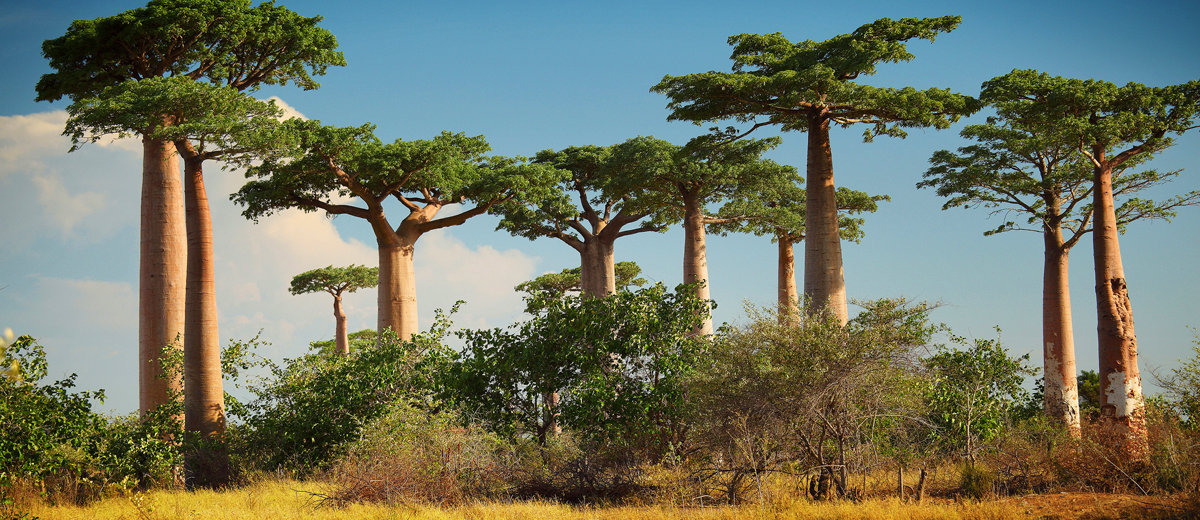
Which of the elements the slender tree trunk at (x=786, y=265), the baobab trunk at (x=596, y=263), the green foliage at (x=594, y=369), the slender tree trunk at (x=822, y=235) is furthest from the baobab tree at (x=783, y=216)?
the green foliage at (x=594, y=369)

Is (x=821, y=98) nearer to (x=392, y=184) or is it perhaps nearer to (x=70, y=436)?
(x=392, y=184)

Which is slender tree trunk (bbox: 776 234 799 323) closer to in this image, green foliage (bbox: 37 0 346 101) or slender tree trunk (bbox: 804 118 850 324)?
slender tree trunk (bbox: 804 118 850 324)

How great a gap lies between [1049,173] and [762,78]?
852cm

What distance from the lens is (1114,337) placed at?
1220 centimetres

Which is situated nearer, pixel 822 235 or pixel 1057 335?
pixel 822 235

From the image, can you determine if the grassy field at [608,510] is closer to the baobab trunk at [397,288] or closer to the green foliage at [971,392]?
the green foliage at [971,392]

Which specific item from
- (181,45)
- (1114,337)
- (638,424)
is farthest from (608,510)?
(181,45)

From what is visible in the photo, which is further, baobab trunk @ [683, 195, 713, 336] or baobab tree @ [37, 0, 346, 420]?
baobab trunk @ [683, 195, 713, 336]

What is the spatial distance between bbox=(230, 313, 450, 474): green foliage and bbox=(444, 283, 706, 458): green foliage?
2.98 feet

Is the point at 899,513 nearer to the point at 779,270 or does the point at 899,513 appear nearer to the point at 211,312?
the point at 211,312

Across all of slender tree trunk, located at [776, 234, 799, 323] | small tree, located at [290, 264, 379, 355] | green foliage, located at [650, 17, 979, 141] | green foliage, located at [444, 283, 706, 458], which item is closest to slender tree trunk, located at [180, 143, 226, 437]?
green foliage, located at [444, 283, 706, 458]

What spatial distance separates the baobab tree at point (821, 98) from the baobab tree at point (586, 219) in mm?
7296

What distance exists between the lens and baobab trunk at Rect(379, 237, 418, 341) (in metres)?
16.0

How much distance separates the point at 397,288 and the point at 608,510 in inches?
340
